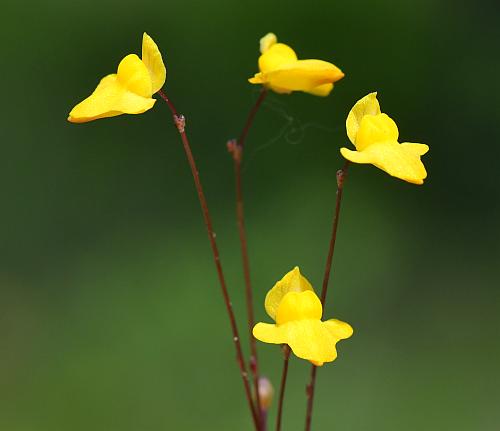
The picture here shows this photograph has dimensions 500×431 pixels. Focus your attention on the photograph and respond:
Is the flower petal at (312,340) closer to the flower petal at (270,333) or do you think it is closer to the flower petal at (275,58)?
the flower petal at (270,333)

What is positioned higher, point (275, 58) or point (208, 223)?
point (275, 58)

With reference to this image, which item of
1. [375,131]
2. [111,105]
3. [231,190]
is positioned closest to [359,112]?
[375,131]

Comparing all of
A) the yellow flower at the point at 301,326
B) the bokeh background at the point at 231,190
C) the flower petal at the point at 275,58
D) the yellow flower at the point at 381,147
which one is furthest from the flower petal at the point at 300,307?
the bokeh background at the point at 231,190

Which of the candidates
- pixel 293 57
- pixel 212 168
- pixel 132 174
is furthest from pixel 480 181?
pixel 293 57

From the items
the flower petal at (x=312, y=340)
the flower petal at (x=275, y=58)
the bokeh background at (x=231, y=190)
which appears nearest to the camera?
the flower petal at (x=312, y=340)

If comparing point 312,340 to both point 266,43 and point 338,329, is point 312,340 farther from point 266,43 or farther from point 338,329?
point 266,43

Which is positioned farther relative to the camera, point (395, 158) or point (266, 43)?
point (266, 43)

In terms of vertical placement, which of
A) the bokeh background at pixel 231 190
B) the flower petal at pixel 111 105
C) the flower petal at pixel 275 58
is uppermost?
the bokeh background at pixel 231 190
